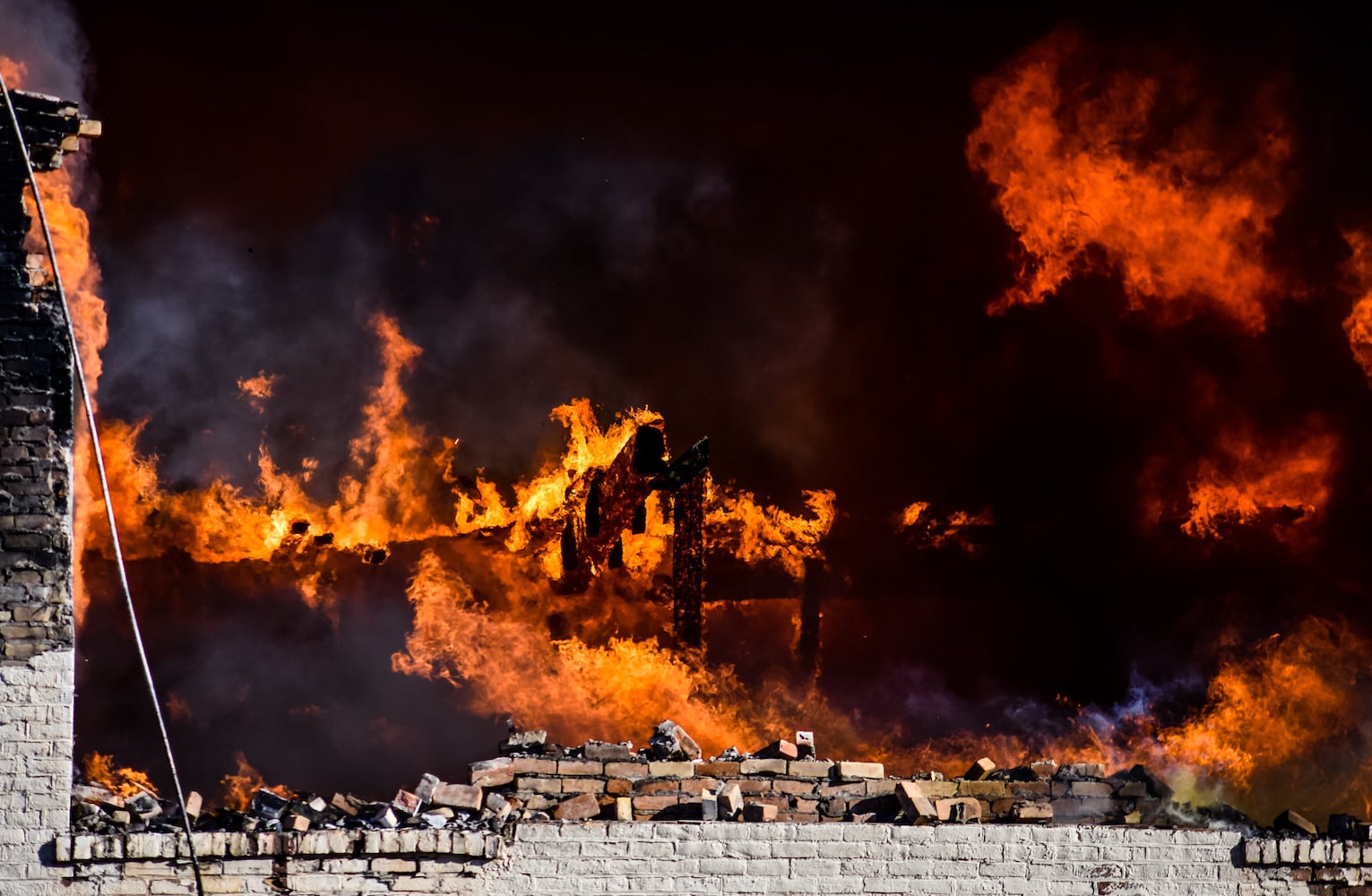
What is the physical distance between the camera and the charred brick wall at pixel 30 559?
852cm

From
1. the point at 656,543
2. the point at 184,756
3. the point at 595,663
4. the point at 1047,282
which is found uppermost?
the point at 1047,282

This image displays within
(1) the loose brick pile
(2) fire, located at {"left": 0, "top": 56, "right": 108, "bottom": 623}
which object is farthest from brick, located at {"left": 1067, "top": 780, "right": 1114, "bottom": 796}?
(2) fire, located at {"left": 0, "top": 56, "right": 108, "bottom": 623}

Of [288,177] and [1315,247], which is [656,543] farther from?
[1315,247]

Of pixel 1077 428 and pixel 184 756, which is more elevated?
pixel 1077 428

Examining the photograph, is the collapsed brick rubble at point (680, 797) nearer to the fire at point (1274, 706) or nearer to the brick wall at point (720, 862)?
the brick wall at point (720, 862)

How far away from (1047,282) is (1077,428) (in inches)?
50.8

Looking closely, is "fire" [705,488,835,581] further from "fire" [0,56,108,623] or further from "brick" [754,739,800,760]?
"fire" [0,56,108,623]

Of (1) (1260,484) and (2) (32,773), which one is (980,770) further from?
(2) (32,773)

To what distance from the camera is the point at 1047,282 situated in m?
12.0

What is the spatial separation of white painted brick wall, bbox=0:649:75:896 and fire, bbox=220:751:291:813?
1969mm

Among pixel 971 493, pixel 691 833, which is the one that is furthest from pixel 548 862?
pixel 971 493

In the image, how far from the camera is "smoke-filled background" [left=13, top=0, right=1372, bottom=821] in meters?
10.6

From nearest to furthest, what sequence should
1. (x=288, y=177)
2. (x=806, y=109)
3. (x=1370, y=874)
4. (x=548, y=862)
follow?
(x=548, y=862) → (x=1370, y=874) → (x=288, y=177) → (x=806, y=109)

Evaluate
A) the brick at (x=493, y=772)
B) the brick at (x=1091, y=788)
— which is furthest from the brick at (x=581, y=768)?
the brick at (x=1091, y=788)
